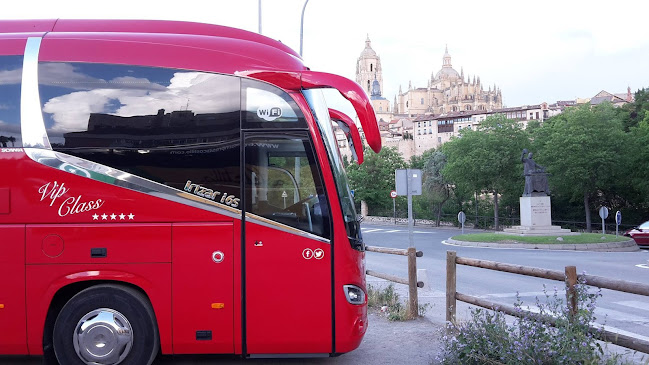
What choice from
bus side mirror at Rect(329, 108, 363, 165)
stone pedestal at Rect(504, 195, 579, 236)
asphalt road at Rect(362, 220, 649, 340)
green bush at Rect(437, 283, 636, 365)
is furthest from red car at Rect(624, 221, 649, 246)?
green bush at Rect(437, 283, 636, 365)

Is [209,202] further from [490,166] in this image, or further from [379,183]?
[379,183]

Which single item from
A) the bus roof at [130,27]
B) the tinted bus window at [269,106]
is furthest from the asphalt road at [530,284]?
the bus roof at [130,27]

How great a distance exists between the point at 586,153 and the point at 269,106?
4891cm

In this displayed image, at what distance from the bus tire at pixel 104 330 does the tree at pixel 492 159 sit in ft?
180

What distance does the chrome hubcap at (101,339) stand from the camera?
6.39 m

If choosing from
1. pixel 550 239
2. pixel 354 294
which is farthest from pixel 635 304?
pixel 550 239

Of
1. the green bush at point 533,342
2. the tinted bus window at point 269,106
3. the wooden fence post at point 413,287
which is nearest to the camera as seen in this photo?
the green bush at point 533,342

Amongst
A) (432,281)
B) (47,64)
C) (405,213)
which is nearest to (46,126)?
(47,64)

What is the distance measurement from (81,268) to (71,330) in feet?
2.08

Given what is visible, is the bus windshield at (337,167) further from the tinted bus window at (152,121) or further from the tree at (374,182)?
the tree at (374,182)

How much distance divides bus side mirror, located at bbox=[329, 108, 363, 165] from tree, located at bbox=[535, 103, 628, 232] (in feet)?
150

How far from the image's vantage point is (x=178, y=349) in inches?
256

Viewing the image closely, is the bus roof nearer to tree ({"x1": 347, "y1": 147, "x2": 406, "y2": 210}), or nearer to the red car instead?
the red car

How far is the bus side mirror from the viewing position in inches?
331
